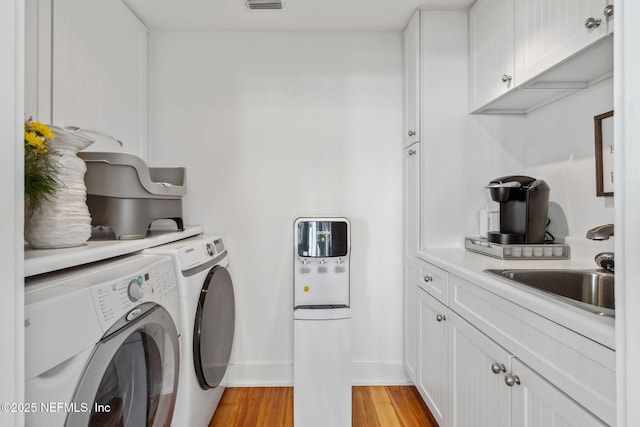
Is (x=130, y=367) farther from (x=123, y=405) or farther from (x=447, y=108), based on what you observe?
(x=447, y=108)

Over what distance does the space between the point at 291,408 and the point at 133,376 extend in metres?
1.27

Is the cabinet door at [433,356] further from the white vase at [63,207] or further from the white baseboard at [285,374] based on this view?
the white vase at [63,207]

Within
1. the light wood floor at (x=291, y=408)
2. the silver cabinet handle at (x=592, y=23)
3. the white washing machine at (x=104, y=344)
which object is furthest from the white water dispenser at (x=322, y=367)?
the silver cabinet handle at (x=592, y=23)

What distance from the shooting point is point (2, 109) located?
53 centimetres

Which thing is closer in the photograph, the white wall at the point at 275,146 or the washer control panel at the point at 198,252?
the washer control panel at the point at 198,252

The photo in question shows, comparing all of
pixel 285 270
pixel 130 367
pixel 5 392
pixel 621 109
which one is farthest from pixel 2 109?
pixel 285 270

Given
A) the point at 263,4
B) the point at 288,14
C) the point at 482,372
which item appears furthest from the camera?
the point at 288,14

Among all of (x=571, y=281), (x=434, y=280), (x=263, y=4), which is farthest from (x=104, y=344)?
(x=263, y=4)

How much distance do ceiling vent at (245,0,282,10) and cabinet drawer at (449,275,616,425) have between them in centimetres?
181

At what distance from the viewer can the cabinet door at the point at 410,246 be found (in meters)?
2.09

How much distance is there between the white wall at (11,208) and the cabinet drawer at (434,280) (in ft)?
4.87

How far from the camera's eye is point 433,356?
1784 millimetres

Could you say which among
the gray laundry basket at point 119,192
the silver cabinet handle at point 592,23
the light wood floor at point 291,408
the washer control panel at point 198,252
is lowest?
the light wood floor at point 291,408

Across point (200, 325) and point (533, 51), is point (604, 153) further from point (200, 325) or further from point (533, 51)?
point (200, 325)
